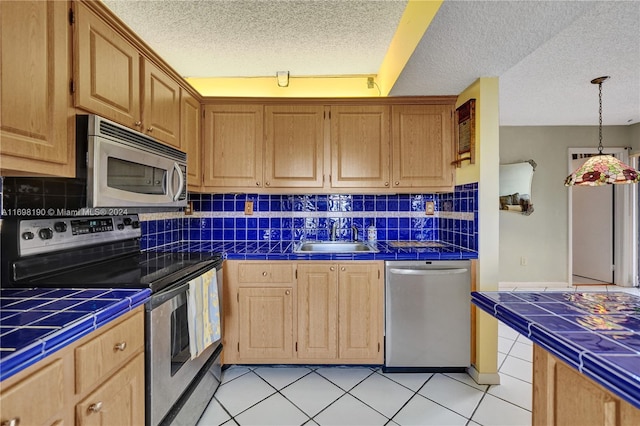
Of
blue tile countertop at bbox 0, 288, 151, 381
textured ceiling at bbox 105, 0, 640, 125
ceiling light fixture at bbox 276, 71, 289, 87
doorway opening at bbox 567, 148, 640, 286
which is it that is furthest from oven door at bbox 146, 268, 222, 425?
doorway opening at bbox 567, 148, 640, 286

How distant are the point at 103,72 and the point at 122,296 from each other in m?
1.05

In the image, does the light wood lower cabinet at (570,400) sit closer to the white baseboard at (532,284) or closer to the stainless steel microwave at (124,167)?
the stainless steel microwave at (124,167)

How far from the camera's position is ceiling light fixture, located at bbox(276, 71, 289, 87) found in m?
2.64

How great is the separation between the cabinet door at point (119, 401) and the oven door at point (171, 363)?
0.17 feet

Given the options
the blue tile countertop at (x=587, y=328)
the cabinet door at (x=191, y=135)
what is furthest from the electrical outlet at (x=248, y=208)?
the blue tile countertop at (x=587, y=328)

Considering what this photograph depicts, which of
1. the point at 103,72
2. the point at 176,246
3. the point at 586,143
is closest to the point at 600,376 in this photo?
the point at 103,72

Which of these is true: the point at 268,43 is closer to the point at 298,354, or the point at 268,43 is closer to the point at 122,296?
the point at 122,296

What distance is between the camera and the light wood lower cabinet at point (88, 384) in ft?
2.44

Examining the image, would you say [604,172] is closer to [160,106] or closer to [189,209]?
[160,106]

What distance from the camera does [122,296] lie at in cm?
114

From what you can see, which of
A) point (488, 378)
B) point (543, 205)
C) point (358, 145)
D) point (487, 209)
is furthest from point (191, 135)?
point (543, 205)

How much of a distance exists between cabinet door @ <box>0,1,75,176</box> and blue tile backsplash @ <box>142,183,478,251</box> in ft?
5.15

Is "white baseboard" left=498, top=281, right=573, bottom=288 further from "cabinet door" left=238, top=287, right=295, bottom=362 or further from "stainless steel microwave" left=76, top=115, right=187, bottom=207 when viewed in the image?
"stainless steel microwave" left=76, top=115, right=187, bottom=207

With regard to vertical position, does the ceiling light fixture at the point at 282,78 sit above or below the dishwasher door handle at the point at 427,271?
above
